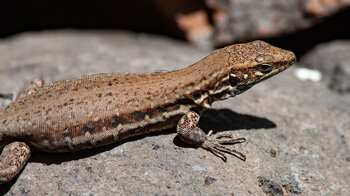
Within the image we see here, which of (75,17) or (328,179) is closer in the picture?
(328,179)

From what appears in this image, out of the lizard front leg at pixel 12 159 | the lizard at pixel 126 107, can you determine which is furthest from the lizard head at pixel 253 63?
the lizard front leg at pixel 12 159

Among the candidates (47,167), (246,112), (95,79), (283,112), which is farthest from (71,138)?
(283,112)

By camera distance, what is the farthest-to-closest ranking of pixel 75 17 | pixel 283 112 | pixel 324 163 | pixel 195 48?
pixel 75 17 → pixel 195 48 → pixel 283 112 → pixel 324 163

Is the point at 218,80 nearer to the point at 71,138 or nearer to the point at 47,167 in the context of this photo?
the point at 71,138

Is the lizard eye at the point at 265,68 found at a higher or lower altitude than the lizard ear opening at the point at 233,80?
higher

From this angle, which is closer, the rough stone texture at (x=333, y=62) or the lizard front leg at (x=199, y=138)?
the lizard front leg at (x=199, y=138)

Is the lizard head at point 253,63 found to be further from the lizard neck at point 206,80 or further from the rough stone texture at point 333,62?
the rough stone texture at point 333,62
